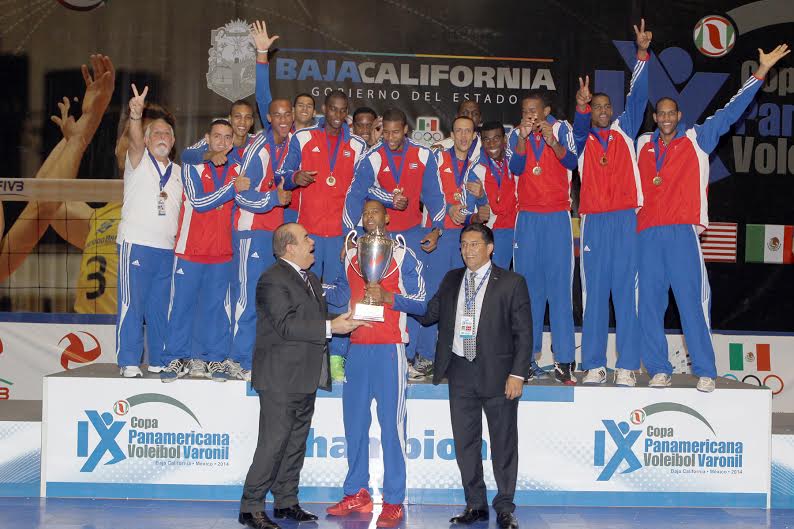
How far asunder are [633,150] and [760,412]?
2123 mm

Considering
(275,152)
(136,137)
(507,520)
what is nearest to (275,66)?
(275,152)

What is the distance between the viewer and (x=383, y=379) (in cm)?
A: 544

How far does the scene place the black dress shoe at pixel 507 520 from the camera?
5273 millimetres

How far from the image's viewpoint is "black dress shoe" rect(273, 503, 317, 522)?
5398 mm

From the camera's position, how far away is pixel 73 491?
19.5 ft

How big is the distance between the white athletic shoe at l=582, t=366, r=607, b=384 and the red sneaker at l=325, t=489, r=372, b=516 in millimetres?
1842

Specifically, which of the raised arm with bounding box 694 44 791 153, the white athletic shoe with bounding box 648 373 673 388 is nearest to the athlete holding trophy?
the white athletic shoe with bounding box 648 373 673 388

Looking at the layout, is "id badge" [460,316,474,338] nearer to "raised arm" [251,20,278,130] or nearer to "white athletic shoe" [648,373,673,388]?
"white athletic shoe" [648,373,673,388]

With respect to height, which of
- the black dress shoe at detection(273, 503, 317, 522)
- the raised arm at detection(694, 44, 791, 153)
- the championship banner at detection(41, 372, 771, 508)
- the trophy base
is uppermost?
the raised arm at detection(694, 44, 791, 153)

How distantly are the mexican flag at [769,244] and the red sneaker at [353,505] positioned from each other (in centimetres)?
525

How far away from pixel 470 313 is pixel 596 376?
135cm

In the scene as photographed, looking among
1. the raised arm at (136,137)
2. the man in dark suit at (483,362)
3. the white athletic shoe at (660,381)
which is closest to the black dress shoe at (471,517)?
the man in dark suit at (483,362)

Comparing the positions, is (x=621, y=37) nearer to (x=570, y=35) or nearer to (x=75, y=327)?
(x=570, y=35)

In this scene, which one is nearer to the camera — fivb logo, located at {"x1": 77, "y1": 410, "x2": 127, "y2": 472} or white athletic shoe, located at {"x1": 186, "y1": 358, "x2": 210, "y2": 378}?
fivb logo, located at {"x1": 77, "y1": 410, "x2": 127, "y2": 472}
